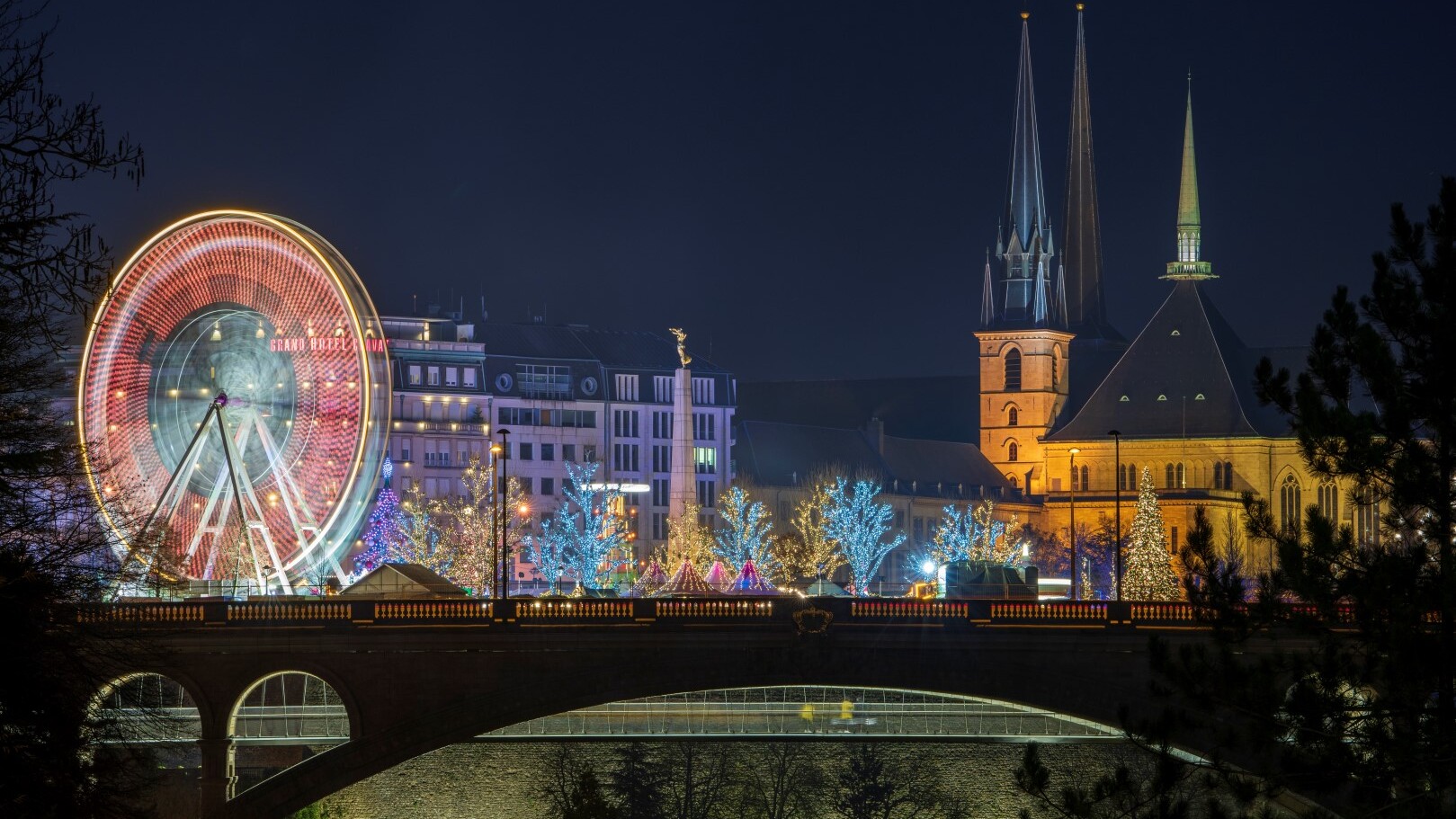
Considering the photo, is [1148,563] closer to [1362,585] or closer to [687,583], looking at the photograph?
[687,583]

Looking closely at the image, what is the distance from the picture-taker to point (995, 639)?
250 feet

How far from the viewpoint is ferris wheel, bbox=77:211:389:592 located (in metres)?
83.5

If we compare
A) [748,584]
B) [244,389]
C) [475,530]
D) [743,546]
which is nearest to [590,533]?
[475,530]

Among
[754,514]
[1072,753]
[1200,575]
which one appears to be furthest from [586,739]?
[754,514]

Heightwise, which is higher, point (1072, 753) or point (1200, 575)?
point (1200, 575)

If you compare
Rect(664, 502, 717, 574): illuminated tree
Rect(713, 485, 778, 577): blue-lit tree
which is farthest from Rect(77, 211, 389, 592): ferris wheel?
Rect(713, 485, 778, 577): blue-lit tree

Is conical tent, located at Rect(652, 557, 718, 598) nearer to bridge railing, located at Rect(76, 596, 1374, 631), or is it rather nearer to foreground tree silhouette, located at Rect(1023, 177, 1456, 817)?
bridge railing, located at Rect(76, 596, 1374, 631)

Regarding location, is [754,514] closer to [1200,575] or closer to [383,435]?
[383,435]

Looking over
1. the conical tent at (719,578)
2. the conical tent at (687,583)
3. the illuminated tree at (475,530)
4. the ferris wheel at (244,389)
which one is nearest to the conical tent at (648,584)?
the conical tent at (719,578)

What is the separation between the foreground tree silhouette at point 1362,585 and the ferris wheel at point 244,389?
35979 millimetres

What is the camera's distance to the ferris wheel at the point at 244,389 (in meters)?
83.5

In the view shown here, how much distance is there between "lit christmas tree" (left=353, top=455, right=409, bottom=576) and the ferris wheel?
71871 mm

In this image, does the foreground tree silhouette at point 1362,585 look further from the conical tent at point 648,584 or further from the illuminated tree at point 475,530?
the illuminated tree at point 475,530

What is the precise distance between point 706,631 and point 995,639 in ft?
26.7
